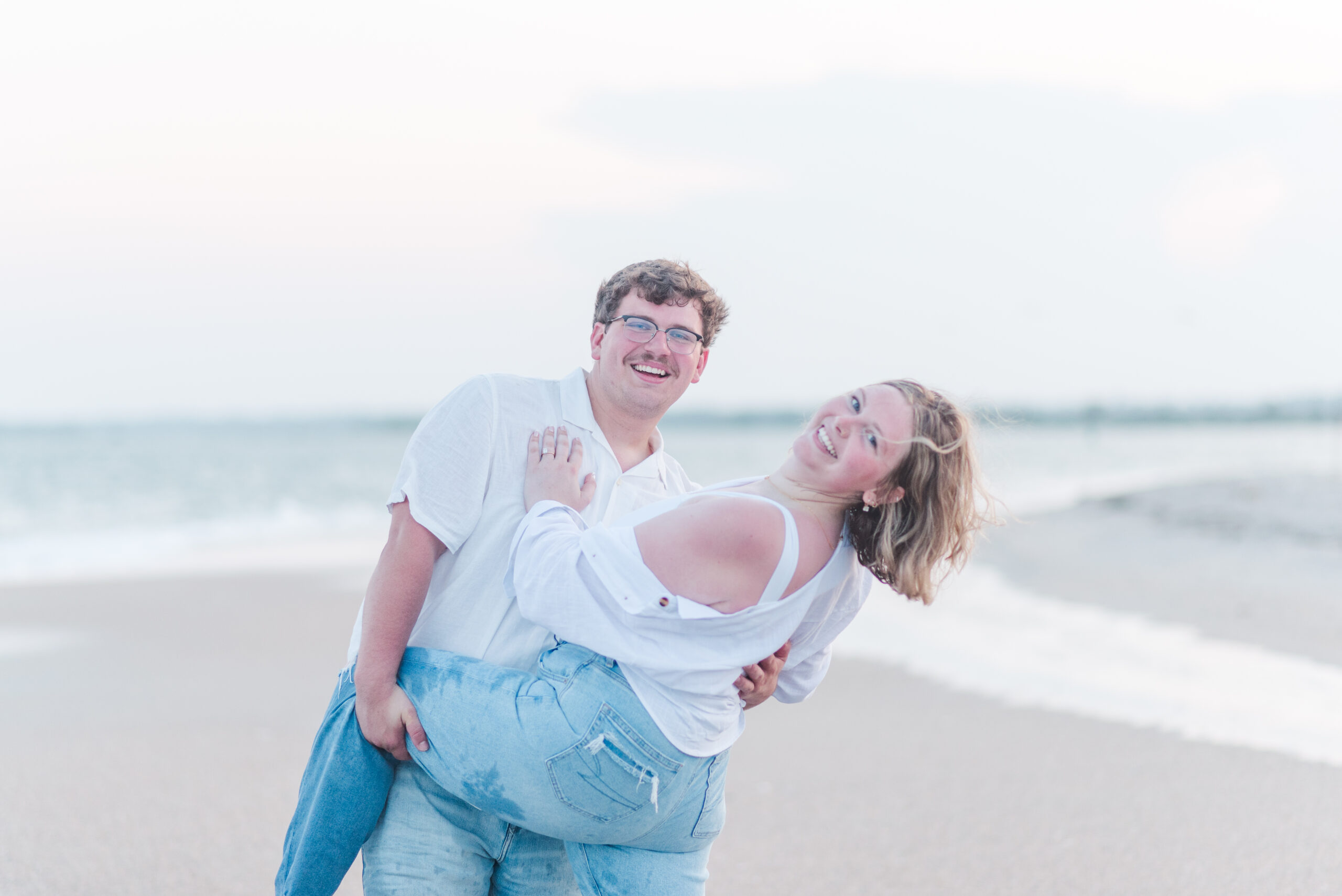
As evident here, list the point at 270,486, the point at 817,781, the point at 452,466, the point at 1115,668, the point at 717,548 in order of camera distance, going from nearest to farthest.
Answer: the point at 717,548, the point at 452,466, the point at 817,781, the point at 1115,668, the point at 270,486

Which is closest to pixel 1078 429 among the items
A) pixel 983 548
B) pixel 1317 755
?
pixel 983 548

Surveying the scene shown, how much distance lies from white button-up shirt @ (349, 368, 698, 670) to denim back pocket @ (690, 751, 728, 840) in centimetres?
48

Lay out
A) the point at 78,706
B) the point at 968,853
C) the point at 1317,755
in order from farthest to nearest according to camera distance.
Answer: the point at 78,706, the point at 1317,755, the point at 968,853

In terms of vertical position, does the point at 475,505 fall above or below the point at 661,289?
below

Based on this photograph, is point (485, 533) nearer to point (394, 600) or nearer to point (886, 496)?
point (394, 600)

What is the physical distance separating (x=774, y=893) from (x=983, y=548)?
394 inches

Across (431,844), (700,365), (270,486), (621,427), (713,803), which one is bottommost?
(270,486)

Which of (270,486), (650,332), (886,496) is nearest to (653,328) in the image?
(650,332)

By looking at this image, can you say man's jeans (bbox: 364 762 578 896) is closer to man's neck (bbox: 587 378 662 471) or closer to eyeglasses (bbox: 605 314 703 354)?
man's neck (bbox: 587 378 662 471)

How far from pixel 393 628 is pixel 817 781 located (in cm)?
295

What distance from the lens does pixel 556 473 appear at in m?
2.33

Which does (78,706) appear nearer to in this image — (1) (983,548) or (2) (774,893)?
(2) (774,893)

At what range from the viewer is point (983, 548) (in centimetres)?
1288

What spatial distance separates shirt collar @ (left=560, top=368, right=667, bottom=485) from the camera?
2496 millimetres
